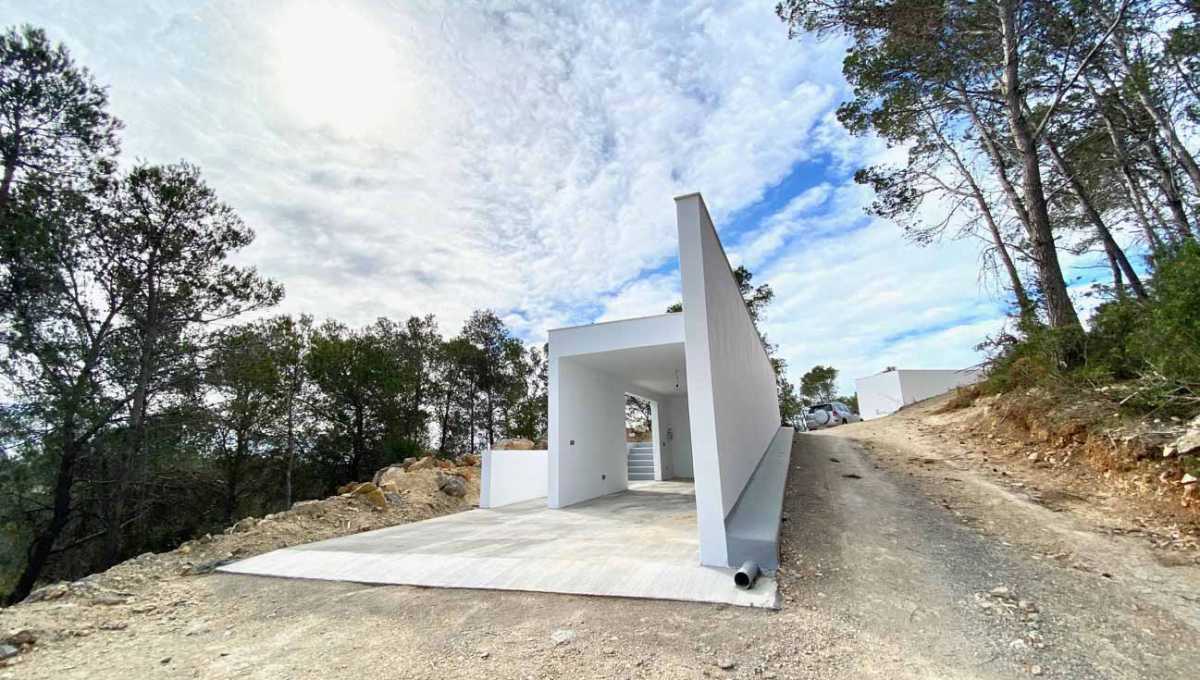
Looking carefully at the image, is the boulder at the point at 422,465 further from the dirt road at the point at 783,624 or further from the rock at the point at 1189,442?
the rock at the point at 1189,442

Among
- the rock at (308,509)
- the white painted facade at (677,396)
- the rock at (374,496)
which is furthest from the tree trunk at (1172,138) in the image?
the rock at (308,509)

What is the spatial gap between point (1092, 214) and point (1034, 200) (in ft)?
8.56

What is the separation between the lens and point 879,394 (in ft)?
62.5

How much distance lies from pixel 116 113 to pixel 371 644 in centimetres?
1048

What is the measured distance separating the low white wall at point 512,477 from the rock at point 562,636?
16.3 feet

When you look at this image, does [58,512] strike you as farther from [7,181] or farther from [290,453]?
[290,453]

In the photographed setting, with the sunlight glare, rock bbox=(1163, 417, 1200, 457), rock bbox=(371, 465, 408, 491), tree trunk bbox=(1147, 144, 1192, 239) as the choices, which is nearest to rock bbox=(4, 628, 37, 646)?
rock bbox=(371, 465, 408, 491)

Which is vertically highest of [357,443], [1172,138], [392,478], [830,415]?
[1172,138]

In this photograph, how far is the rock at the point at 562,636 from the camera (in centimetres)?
242

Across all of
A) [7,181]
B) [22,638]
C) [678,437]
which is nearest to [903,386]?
[678,437]

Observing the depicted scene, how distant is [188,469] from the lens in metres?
9.09

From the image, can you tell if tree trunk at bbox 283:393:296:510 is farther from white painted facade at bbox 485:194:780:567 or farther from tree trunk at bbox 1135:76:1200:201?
tree trunk at bbox 1135:76:1200:201

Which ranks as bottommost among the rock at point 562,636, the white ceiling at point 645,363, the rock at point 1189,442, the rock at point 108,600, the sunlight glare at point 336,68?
the rock at point 108,600

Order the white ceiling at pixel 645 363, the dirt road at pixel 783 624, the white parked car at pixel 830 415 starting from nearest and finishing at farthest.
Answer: the dirt road at pixel 783 624
the white ceiling at pixel 645 363
the white parked car at pixel 830 415
